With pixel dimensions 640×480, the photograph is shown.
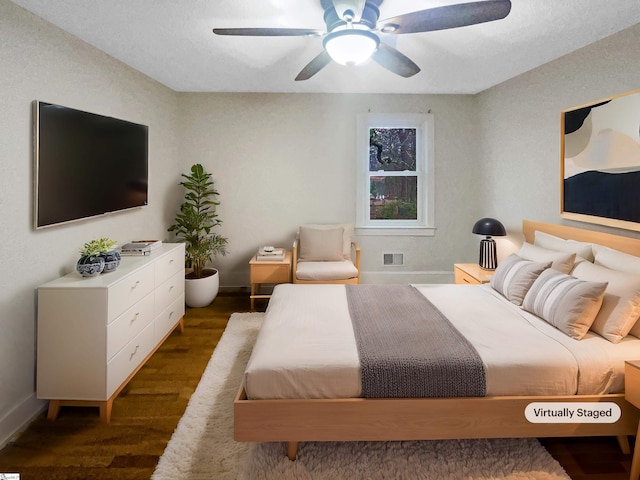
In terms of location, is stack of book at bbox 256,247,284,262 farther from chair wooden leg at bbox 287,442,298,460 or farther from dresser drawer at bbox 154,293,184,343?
chair wooden leg at bbox 287,442,298,460

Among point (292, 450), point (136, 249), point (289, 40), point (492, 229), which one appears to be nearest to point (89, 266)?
point (136, 249)

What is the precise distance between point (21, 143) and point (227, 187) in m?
2.58

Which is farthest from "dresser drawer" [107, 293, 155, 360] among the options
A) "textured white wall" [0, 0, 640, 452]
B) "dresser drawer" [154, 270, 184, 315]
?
"textured white wall" [0, 0, 640, 452]

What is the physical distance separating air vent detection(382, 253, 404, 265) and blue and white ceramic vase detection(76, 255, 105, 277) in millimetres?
3289

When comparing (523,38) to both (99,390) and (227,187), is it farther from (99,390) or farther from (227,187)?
(99,390)

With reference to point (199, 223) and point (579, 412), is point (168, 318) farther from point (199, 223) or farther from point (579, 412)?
point (579, 412)

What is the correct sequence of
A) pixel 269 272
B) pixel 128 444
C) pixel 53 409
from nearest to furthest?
pixel 128 444
pixel 53 409
pixel 269 272

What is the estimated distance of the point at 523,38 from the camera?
2.79 m

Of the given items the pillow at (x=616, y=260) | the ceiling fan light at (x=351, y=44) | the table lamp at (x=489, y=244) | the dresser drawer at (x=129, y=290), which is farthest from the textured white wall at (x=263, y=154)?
the ceiling fan light at (x=351, y=44)

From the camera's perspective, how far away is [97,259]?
244 cm

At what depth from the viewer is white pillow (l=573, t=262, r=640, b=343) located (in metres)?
2.07

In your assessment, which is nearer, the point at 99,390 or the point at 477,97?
the point at 99,390

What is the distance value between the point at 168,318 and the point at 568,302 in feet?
9.50

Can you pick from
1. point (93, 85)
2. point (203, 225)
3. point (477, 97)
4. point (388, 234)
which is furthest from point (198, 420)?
point (477, 97)
